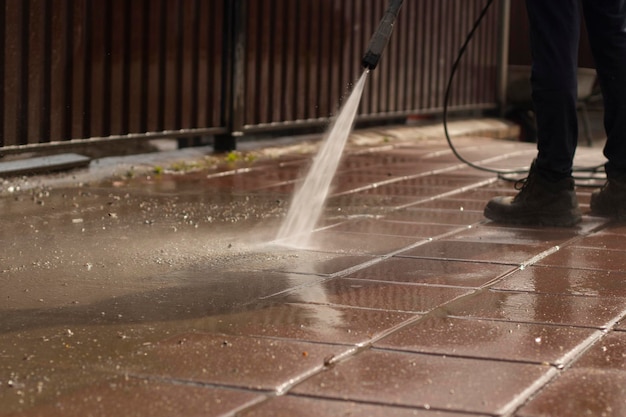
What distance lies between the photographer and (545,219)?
16.8ft

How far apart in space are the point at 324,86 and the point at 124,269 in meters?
5.20

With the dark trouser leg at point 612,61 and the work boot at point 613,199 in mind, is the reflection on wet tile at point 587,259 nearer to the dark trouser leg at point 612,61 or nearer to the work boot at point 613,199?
the work boot at point 613,199

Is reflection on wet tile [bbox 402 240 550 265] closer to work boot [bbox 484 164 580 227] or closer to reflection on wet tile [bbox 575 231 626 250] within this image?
reflection on wet tile [bbox 575 231 626 250]

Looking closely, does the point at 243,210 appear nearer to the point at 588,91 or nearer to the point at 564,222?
the point at 564,222

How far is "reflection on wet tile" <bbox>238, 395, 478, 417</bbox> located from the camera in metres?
2.40

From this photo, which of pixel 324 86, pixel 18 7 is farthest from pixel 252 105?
pixel 18 7

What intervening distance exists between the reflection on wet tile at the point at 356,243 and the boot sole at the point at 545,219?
0.65m

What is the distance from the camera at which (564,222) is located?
5.09 meters

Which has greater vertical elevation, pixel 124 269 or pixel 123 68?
pixel 123 68

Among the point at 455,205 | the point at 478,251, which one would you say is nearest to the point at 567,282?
the point at 478,251

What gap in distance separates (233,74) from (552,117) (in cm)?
317

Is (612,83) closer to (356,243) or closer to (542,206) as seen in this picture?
(542,206)

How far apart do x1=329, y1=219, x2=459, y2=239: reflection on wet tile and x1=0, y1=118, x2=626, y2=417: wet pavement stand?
1cm

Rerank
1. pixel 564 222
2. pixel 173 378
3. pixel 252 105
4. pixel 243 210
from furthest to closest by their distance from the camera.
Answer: pixel 252 105 → pixel 243 210 → pixel 564 222 → pixel 173 378
